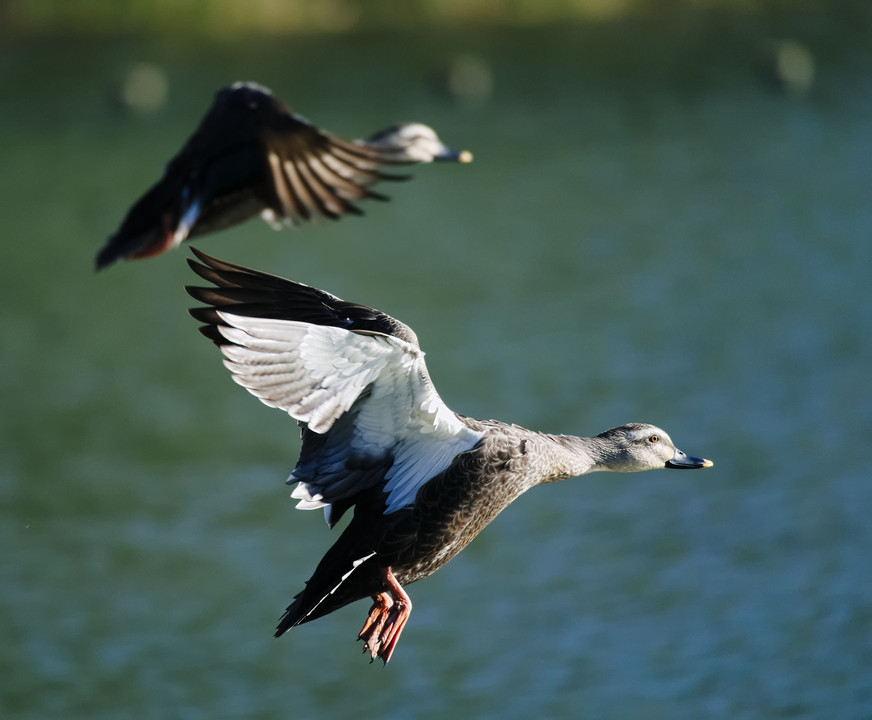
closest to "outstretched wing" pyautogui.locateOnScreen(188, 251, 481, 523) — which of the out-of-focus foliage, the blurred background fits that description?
the blurred background

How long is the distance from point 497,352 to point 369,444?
22.1ft

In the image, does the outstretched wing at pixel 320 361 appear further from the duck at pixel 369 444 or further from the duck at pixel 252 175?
the duck at pixel 252 175

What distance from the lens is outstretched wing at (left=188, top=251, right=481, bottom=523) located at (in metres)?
4.95

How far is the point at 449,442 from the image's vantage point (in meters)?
5.37

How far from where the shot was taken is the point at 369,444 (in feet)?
17.5

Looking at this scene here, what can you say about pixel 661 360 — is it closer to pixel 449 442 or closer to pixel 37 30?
pixel 449 442

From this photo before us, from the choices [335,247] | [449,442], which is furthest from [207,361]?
[449,442]

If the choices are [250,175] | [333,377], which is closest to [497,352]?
[250,175]

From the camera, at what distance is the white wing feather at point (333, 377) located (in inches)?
195

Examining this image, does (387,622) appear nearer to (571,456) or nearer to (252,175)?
(571,456)

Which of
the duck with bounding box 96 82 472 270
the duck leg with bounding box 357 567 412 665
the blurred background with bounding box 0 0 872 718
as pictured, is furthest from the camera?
the blurred background with bounding box 0 0 872 718

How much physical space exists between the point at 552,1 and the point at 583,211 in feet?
11.6

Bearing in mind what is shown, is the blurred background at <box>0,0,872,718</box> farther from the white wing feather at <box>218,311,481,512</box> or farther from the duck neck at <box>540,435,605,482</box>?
the white wing feather at <box>218,311,481,512</box>

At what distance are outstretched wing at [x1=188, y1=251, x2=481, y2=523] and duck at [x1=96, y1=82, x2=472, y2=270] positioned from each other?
85.5 inches
